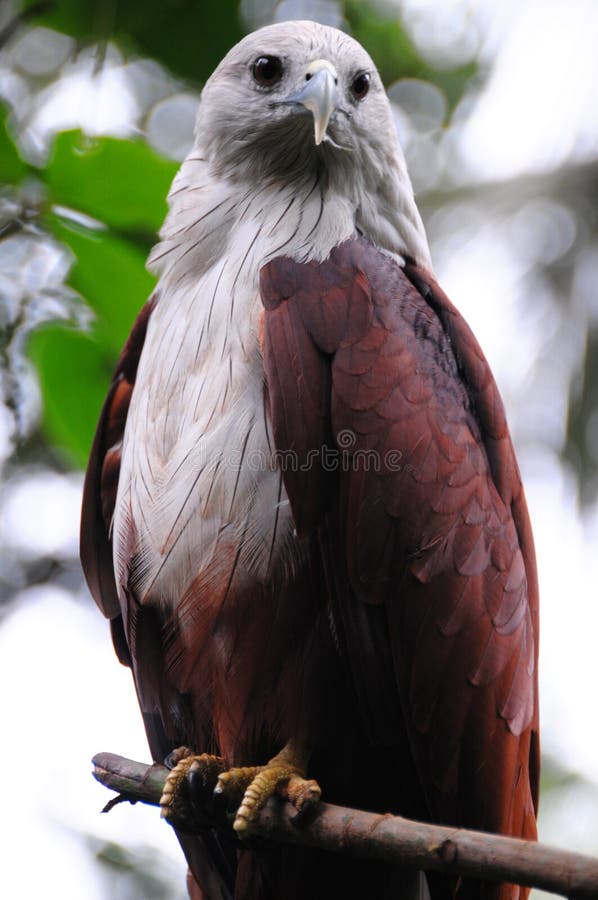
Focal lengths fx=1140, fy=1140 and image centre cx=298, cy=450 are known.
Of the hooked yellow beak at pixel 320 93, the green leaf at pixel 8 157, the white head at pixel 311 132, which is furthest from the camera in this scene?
the white head at pixel 311 132

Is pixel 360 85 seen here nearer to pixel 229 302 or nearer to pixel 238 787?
pixel 229 302

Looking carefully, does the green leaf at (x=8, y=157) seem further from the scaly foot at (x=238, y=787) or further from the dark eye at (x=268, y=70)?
the scaly foot at (x=238, y=787)

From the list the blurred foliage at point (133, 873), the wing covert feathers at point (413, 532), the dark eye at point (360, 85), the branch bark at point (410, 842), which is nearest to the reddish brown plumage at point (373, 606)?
the wing covert feathers at point (413, 532)

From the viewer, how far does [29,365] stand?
3596 millimetres

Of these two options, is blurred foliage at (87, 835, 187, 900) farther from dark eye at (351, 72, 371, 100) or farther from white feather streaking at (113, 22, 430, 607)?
dark eye at (351, 72, 371, 100)

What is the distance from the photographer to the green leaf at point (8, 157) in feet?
10.8

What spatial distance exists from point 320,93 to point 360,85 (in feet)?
1.59

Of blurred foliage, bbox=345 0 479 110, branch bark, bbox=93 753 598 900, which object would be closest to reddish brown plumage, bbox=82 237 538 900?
branch bark, bbox=93 753 598 900

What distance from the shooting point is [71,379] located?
11.7ft

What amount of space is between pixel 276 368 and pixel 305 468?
1.16 feet

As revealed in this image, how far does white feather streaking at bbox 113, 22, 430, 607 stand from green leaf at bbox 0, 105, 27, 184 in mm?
1051

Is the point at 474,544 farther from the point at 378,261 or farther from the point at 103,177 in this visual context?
the point at 103,177

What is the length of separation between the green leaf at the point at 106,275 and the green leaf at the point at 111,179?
0.24ft

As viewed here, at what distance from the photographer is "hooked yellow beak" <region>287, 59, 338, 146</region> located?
4.36 meters
